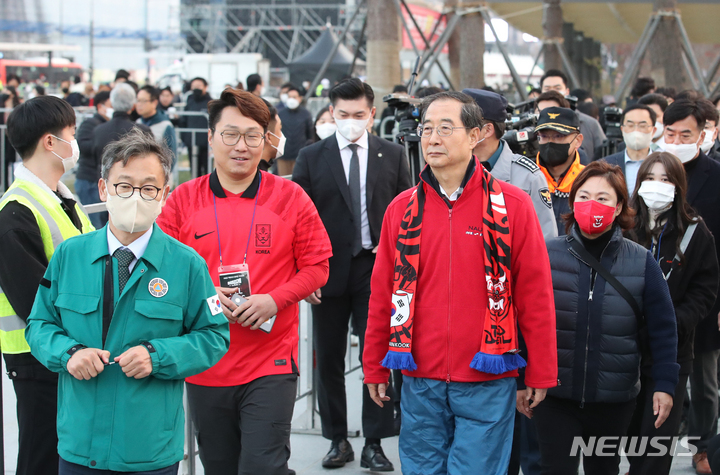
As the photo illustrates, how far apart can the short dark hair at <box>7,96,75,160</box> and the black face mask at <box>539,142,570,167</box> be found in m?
3.08

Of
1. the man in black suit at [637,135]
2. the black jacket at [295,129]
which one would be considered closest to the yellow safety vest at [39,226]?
the man in black suit at [637,135]

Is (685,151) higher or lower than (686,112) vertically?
lower

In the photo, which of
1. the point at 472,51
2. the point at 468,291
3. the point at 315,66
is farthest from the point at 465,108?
the point at 315,66

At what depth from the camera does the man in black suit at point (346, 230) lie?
16.5 ft

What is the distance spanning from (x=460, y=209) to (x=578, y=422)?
1.25 m

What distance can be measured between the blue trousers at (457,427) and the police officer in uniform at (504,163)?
1.26 metres

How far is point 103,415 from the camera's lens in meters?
2.87

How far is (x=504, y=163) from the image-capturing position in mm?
4469

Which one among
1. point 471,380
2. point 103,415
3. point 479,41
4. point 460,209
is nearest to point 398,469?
point 471,380

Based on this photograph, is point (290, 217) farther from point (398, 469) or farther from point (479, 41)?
point (479, 41)

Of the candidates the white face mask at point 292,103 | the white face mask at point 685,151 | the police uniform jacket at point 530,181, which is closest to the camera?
the police uniform jacket at point 530,181

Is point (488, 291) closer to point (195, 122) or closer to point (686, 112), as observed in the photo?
point (686, 112)

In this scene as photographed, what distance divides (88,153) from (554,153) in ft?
19.2

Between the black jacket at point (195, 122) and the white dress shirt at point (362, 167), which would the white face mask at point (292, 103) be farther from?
the white dress shirt at point (362, 167)
